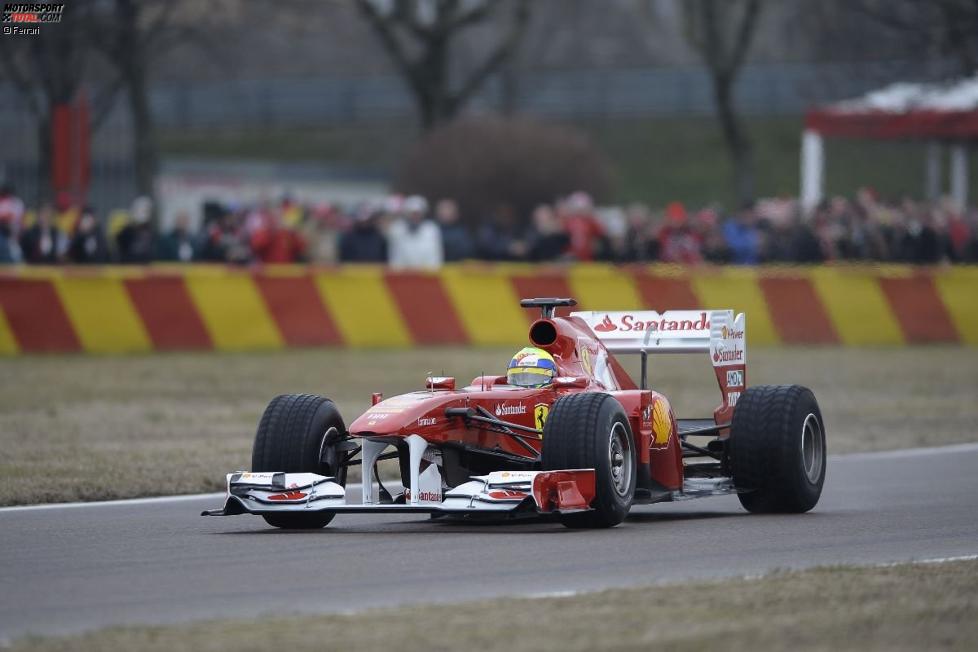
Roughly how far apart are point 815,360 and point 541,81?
43707 mm

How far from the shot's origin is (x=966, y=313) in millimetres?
26266

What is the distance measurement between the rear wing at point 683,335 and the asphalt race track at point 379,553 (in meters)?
0.95

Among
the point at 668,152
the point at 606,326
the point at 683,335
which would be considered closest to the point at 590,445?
the point at 683,335

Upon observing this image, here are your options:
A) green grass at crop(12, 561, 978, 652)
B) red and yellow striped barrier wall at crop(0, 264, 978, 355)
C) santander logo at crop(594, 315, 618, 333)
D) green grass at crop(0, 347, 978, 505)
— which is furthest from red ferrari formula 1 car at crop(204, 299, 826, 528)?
red and yellow striped barrier wall at crop(0, 264, 978, 355)

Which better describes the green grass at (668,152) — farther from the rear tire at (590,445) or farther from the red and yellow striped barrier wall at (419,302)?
the rear tire at (590,445)

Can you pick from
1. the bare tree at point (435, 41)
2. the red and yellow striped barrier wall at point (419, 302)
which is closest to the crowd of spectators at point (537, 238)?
the red and yellow striped barrier wall at point (419, 302)

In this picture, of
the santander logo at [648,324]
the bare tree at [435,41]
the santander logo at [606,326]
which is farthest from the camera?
the bare tree at [435,41]

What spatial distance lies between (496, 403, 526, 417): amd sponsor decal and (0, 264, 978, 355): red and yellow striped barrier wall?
43.9ft

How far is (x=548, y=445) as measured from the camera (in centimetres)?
1055

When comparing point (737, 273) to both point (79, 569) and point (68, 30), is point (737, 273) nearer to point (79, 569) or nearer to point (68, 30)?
point (68, 30)

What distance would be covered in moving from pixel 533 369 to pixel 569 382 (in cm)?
23

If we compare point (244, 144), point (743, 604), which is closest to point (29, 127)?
point (244, 144)

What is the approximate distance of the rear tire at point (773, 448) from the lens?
38.4 ft

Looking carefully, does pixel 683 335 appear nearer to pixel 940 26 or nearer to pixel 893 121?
pixel 940 26
